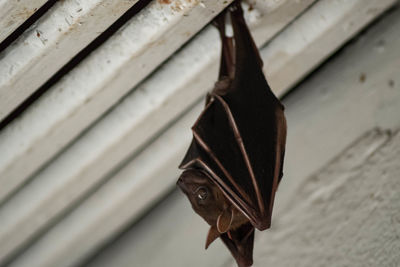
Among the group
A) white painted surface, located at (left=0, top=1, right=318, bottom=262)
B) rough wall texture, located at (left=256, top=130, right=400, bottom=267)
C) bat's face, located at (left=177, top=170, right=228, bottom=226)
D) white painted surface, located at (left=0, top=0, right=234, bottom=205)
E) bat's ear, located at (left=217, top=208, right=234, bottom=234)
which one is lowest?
rough wall texture, located at (left=256, top=130, right=400, bottom=267)

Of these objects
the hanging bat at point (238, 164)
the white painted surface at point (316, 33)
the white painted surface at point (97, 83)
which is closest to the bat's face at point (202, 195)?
the hanging bat at point (238, 164)

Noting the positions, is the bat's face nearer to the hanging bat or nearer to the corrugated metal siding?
the hanging bat

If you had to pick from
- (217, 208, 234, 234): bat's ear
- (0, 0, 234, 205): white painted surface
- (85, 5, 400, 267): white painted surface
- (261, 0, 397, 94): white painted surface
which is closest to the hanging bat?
(217, 208, 234, 234): bat's ear

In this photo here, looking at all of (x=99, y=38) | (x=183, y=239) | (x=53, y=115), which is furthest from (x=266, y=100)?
(x=183, y=239)

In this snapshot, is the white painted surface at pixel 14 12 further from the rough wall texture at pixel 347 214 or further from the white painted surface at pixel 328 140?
the rough wall texture at pixel 347 214

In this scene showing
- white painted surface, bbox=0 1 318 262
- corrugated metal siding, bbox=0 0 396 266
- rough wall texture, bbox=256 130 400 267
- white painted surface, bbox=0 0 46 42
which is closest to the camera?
white painted surface, bbox=0 0 46 42

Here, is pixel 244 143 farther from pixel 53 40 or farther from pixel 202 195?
pixel 53 40

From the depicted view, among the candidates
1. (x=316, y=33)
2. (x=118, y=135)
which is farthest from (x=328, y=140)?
(x=118, y=135)

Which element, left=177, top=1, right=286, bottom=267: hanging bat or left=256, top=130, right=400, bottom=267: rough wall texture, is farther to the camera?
left=256, top=130, right=400, bottom=267: rough wall texture

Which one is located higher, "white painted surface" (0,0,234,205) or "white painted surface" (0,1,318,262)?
"white painted surface" (0,0,234,205)
